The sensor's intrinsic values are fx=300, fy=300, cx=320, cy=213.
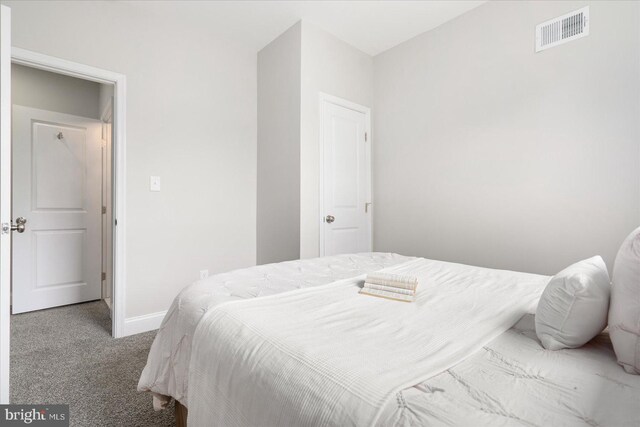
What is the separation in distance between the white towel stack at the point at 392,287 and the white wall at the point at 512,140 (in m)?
1.63

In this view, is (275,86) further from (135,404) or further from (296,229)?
(135,404)

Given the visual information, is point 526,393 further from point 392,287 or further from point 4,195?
point 4,195

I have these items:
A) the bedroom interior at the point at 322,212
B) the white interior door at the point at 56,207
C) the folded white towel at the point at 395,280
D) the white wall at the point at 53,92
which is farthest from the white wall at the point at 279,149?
the white wall at the point at 53,92

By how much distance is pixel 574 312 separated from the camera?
780 mm

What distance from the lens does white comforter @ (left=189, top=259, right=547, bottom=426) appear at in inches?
24.7

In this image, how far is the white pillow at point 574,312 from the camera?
78cm

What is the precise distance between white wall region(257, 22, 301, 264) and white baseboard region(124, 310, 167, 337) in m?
1.08

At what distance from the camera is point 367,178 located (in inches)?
133

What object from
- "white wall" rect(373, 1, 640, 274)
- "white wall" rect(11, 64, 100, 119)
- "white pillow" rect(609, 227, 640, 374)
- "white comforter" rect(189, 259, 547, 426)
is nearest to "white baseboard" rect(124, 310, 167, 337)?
"white comforter" rect(189, 259, 547, 426)

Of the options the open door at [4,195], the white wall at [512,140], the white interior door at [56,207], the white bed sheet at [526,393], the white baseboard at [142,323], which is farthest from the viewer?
the white interior door at [56,207]

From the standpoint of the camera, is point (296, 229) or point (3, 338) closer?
point (3, 338)

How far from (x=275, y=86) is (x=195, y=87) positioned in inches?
29.8

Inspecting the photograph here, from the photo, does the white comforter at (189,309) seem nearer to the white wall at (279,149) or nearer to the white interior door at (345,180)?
the white wall at (279,149)

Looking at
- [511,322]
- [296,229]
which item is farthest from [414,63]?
[511,322]
